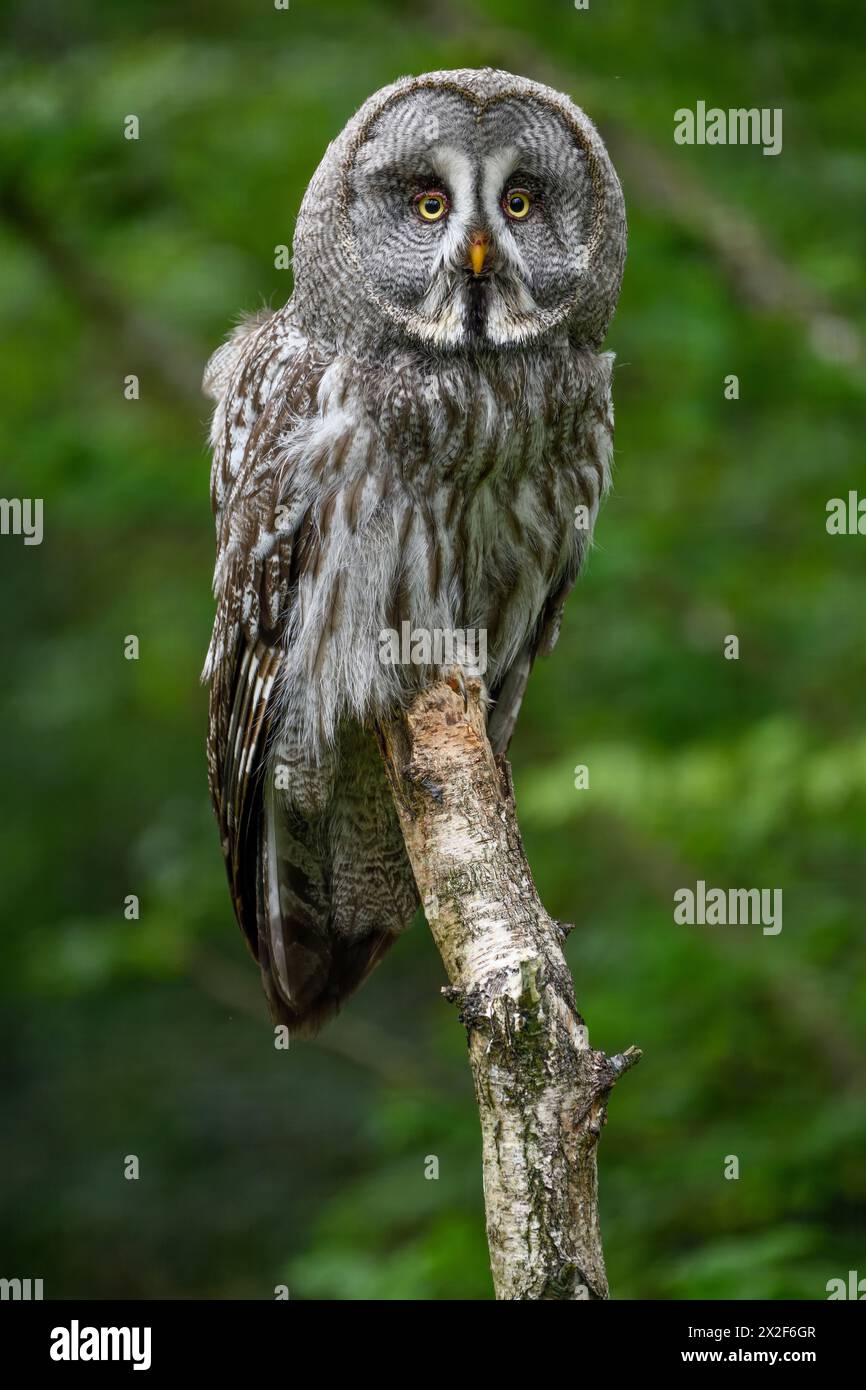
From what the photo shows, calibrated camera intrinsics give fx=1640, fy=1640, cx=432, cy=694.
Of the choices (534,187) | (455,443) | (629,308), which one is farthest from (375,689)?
(629,308)

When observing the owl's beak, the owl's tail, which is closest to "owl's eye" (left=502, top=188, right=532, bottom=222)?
the owl's beak

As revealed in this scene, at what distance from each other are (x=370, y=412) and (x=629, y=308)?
10.4 ft

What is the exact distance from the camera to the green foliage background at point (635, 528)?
609cm

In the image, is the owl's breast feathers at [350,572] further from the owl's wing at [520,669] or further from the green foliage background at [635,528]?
the green foliage background at [635,528]

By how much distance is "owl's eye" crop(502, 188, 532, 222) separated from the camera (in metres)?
4.29

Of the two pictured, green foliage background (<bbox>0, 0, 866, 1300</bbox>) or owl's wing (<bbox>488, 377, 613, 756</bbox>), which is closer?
owl's wing (<bbox>488, 377, 613, 756</bbox>)

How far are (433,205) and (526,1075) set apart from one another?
2281 millimetres

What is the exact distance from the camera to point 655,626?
22.8 ft

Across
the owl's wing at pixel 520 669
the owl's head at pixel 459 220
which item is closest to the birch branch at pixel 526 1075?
the owl's wing at pixel 520 669

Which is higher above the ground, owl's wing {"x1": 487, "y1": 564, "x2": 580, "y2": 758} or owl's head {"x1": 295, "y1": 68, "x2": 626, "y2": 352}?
owl's head {"x1": 295, "y1": 68, "x2": 626, "y2": 352}

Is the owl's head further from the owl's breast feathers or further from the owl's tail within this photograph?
the owl's tail

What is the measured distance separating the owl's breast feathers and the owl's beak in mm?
243

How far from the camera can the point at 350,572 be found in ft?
14.3
